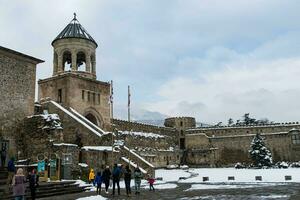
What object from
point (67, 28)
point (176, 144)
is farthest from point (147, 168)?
point (176, 144)

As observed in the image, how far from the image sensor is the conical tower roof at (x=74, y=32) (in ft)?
106

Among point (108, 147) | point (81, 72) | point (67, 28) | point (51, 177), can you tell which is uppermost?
point (67, 28)

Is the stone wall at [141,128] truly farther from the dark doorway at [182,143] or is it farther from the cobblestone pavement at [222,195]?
the cobblestone pavement at [222,195]

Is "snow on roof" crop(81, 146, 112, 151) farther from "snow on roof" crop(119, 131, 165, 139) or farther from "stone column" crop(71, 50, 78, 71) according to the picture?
"snow on roof" crop(119, 131, 165, 139)

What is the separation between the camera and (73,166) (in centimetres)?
2216

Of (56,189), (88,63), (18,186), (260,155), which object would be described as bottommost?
(56,189)

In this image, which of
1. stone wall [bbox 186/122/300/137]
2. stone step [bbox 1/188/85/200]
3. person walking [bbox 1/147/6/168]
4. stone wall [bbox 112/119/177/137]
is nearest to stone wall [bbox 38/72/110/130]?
stone wall [bbox 112/119/177/137]

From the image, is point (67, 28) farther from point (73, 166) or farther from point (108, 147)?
point (73, 166)

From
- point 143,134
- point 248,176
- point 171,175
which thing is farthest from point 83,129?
point 143,134

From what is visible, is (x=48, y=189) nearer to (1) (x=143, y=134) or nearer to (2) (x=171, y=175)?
(2) (x=171, y=175)

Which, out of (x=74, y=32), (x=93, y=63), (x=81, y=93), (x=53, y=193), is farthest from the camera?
(x=93, y=63)

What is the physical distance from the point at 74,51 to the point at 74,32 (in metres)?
1.96

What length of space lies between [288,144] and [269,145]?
252cm

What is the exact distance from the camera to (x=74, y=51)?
105ft
